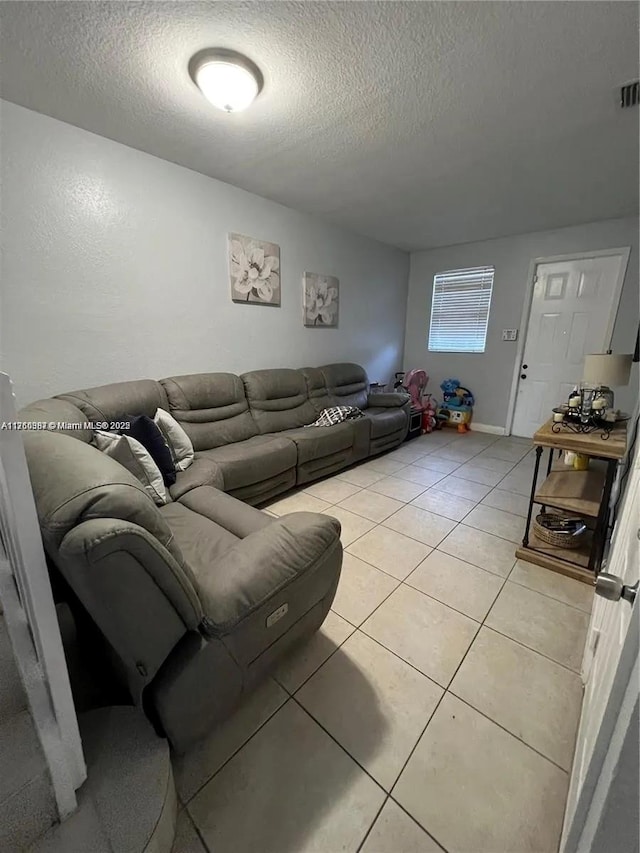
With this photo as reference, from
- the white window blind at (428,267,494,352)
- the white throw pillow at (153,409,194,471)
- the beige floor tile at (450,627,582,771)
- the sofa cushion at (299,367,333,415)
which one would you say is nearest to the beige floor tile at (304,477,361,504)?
the sofa cushion at (299,367,333,415)

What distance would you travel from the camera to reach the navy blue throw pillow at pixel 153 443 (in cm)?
192

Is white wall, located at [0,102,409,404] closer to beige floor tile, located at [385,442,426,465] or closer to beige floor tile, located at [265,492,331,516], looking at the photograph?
beige floor tile, located at [265,492,331,516]

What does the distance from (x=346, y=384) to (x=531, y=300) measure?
248 centimetres

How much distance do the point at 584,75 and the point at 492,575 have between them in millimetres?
2498

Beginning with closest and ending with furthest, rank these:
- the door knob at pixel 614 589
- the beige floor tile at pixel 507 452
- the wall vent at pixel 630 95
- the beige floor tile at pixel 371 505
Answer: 1. the door knob at pixel 614 589
2. the wall vent at pixel 630 95
3. the beige floor tile at pixel 371 505
4. the beige floor tile at pixel 507 452

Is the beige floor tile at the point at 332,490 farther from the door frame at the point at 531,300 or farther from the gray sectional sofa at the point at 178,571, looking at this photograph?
the door frame at the point at 531,300

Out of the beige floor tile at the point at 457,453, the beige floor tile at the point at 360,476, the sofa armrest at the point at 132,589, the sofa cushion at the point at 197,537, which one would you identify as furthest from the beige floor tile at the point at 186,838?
the beige floor tile at the point at 457,453

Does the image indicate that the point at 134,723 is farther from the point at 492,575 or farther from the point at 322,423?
the point at 322,423

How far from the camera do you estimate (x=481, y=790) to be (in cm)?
97

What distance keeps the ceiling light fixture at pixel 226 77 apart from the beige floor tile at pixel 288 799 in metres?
2.67

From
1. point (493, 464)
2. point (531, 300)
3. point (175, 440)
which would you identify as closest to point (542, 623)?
point (493, 464)

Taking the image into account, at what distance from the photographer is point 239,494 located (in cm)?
235

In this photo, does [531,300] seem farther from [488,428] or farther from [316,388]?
[316,388]

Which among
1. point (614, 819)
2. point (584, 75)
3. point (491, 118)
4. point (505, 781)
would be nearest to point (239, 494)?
point (505, 781)
